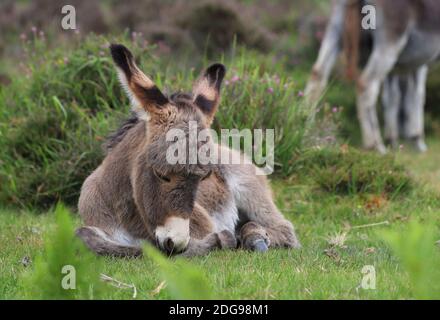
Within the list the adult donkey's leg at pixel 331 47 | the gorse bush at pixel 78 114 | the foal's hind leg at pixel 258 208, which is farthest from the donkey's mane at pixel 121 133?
the adult donkey's leg at pixel 331 47

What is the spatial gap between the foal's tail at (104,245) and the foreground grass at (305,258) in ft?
0.48

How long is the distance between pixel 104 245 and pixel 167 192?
842 mm

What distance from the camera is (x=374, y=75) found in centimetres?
1270

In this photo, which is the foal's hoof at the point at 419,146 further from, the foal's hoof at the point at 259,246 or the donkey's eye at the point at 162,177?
the donkey's eye at the point at 162,177

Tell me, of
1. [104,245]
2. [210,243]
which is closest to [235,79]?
[210,243]

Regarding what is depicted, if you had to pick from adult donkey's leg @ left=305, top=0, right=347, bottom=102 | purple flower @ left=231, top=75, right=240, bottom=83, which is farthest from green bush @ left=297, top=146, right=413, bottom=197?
adult donkey's leg @ left=305, top=0, right=347, bottom=102

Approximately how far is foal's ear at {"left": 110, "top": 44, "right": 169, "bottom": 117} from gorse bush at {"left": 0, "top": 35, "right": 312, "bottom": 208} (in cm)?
286

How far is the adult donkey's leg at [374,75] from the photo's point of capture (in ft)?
41.1

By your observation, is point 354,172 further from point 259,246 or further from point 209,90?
point 209,90

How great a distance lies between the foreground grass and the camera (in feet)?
15.2

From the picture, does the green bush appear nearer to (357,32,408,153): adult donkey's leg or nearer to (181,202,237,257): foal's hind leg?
(181,202,237,257): foal's hind leg

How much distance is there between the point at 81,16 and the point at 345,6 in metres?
9.73

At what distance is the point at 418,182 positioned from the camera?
8688mm
